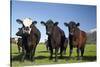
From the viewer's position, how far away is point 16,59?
2.39 metres

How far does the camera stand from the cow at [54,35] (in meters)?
2.55

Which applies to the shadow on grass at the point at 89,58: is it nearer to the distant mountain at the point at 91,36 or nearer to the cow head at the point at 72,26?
the distant mountain at the point at 91,36

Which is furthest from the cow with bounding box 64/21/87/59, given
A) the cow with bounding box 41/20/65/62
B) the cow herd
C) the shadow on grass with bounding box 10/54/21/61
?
the shadow on grass with bounding box 10/54/21/61

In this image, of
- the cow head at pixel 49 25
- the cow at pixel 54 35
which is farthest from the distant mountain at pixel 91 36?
the cow head at pixel 49 25

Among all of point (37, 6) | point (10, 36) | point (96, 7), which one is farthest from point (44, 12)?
point (96, 7)

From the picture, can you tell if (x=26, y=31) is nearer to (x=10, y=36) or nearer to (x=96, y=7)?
(x=10, y=36)

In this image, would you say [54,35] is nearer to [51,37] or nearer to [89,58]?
[51,37]

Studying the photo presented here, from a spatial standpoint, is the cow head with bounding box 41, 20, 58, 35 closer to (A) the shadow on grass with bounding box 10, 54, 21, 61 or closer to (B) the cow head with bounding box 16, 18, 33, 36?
(B) the cow head with bounding box 16, 18, 33, 36

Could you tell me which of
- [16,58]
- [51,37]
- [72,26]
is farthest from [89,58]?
[16,58]

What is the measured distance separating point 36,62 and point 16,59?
0.24 meters

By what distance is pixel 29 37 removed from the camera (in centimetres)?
247

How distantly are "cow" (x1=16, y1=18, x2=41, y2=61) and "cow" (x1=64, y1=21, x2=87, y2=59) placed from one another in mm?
409

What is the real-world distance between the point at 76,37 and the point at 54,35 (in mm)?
307

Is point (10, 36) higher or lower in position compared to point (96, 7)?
lower
